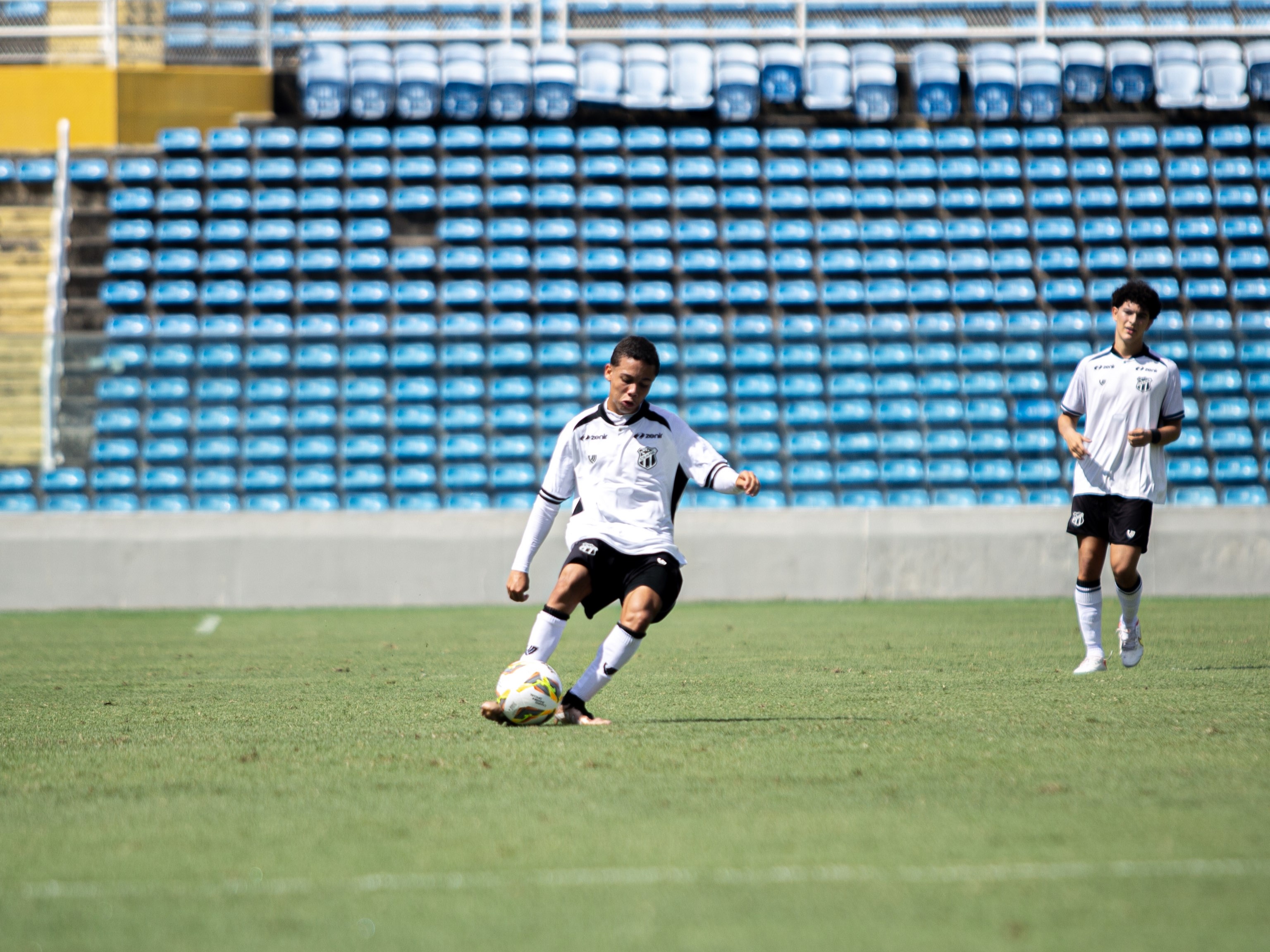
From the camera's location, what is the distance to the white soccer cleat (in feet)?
24.8

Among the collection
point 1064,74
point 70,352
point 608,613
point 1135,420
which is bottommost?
point 608,613

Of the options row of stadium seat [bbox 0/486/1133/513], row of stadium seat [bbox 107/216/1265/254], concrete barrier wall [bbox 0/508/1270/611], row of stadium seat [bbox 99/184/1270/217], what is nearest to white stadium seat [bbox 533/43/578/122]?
row of stadium seat [bbox 99/184/1270/217]

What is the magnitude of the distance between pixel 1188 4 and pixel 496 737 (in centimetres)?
1949

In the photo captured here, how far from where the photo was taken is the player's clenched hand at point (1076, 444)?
7.50m

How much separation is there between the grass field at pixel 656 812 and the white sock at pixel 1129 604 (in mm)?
329

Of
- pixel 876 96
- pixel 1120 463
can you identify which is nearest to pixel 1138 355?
pixel 1120 463

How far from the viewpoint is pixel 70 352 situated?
1372 centimetres

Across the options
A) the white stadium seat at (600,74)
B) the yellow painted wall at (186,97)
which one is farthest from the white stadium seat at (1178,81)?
the yellow painted wall at (186,97)

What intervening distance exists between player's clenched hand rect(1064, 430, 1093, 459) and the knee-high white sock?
113 inches

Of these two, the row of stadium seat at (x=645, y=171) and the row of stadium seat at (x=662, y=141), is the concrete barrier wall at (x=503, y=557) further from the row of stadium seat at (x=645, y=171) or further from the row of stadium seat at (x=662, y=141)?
the row of stadium seat at (x=662, y=141)

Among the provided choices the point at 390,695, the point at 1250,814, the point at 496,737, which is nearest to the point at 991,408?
the point at 390,695

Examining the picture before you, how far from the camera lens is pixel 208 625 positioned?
39.6 feet

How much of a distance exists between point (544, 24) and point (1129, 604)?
628 inches

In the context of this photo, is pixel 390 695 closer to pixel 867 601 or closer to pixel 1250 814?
pixel 1250 814
